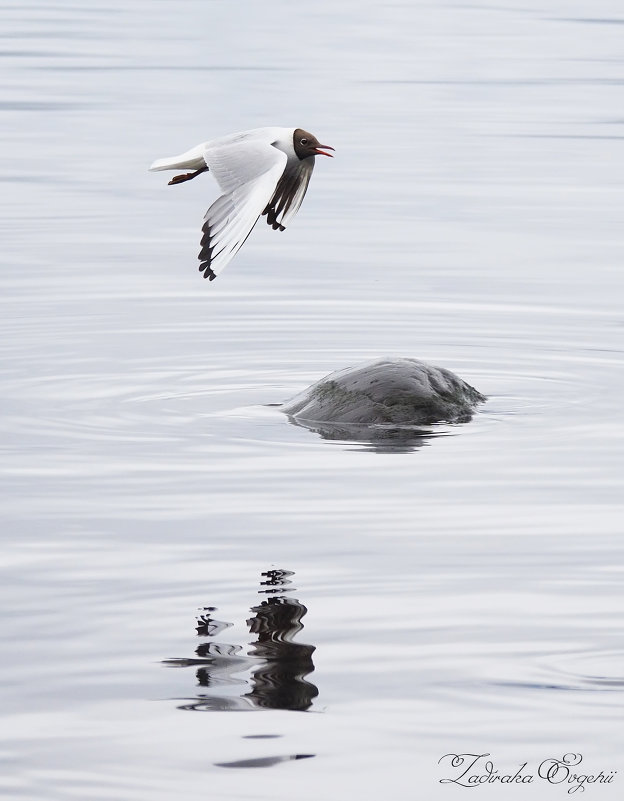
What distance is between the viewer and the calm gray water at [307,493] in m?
5.99

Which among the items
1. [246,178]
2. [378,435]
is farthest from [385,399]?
[246,178]

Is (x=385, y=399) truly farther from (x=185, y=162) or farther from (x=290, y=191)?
(x=185, y=162)

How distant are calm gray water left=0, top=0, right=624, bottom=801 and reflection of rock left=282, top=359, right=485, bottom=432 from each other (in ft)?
0.70

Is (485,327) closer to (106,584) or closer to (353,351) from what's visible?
(353,351)

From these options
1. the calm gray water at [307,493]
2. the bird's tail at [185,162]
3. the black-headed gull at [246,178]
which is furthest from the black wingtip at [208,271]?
the bird's tail at [185,162]

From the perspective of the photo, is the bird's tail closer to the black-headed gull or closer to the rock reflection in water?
the black-headed gull

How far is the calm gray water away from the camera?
599 centimetres

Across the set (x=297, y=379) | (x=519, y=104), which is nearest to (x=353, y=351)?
(x=297, y=379)

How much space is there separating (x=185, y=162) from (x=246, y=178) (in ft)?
2.65

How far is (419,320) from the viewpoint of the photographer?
1416 cm

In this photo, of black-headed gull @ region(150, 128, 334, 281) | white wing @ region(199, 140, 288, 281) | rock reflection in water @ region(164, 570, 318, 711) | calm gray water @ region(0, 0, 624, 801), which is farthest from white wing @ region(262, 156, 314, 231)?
rock reflection in water @ region(164, 570, 318, 711)

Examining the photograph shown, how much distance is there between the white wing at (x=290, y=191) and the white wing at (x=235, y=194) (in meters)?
0.65

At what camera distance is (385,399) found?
35.4ft

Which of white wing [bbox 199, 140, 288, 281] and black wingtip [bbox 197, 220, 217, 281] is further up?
white wing [bbox 199, 140, 288, 281]
